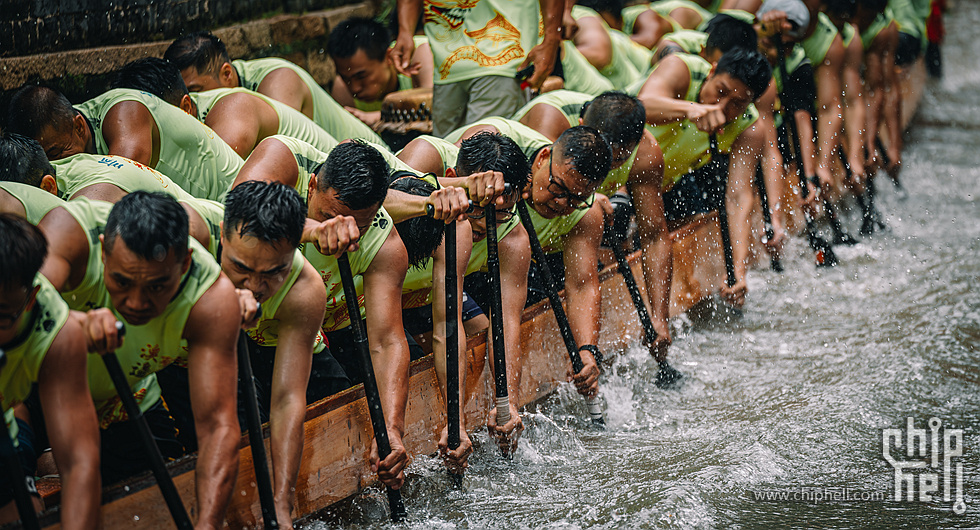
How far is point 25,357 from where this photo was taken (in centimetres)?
204

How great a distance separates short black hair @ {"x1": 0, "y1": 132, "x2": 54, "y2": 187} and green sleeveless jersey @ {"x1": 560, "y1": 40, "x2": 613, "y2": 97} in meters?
2.97

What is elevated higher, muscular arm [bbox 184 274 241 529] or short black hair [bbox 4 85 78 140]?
short black hair [bbox 4 85 78 140]

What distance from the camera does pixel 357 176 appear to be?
2.75 meters

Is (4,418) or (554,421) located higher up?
(4,418)

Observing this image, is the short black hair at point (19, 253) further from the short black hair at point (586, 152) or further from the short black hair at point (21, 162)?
the short black hair at point (586, 152)

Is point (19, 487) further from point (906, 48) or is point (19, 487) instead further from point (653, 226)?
point (906, 48)

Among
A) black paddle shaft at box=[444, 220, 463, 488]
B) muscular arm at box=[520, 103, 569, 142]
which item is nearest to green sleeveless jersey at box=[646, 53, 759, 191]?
muscular arm at box=[520, 103, 569, 142]

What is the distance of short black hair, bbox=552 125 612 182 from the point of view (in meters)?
3.36

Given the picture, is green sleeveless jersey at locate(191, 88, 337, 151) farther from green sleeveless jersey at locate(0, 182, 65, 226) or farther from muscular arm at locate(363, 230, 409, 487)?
green sleeveless jersey at locate(0, 182, 65, 226)

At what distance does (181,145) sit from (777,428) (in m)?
2.47

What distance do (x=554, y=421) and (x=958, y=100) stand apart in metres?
9.02

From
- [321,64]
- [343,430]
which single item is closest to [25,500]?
[343,430]

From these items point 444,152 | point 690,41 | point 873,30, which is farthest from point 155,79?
point 873,30

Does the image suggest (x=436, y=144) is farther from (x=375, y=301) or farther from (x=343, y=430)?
(x=343, y=430)
